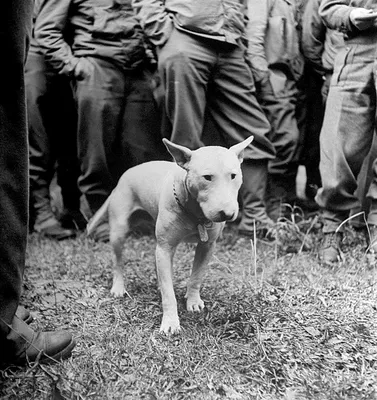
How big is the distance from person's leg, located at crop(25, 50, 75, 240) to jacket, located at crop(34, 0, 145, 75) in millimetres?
236

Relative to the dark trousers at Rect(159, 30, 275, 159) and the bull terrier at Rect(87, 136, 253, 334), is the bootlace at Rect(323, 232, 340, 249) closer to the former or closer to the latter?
the dark trousers at Rect(159, 30, 275, 159)

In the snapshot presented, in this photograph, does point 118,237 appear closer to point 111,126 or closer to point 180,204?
point 180,204

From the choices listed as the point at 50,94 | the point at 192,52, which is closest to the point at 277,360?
the point at 192,52

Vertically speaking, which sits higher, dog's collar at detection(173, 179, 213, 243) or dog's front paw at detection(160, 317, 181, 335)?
dog's collar at detection(173, 179, 213, 243)

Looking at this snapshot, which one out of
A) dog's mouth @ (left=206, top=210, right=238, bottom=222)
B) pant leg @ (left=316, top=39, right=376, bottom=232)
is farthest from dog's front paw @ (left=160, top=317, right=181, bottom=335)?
pant leg @ (left=316, top=39, right=376, bottom=232)

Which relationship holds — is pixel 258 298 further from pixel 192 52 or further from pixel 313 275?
pixel 192 52

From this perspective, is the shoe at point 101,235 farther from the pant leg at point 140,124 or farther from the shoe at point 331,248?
the shoe at point 331,248

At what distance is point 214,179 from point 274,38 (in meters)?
2.81

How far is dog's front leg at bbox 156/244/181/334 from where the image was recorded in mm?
3369

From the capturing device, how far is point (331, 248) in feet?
15.4

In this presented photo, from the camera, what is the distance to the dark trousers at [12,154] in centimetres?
266

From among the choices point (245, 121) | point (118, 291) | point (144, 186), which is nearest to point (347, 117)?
point (245, 121)

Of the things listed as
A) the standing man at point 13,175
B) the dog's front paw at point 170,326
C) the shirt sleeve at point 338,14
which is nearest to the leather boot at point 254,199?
the shirt sleeve at point 338,14

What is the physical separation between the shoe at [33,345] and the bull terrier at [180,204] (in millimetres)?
582
